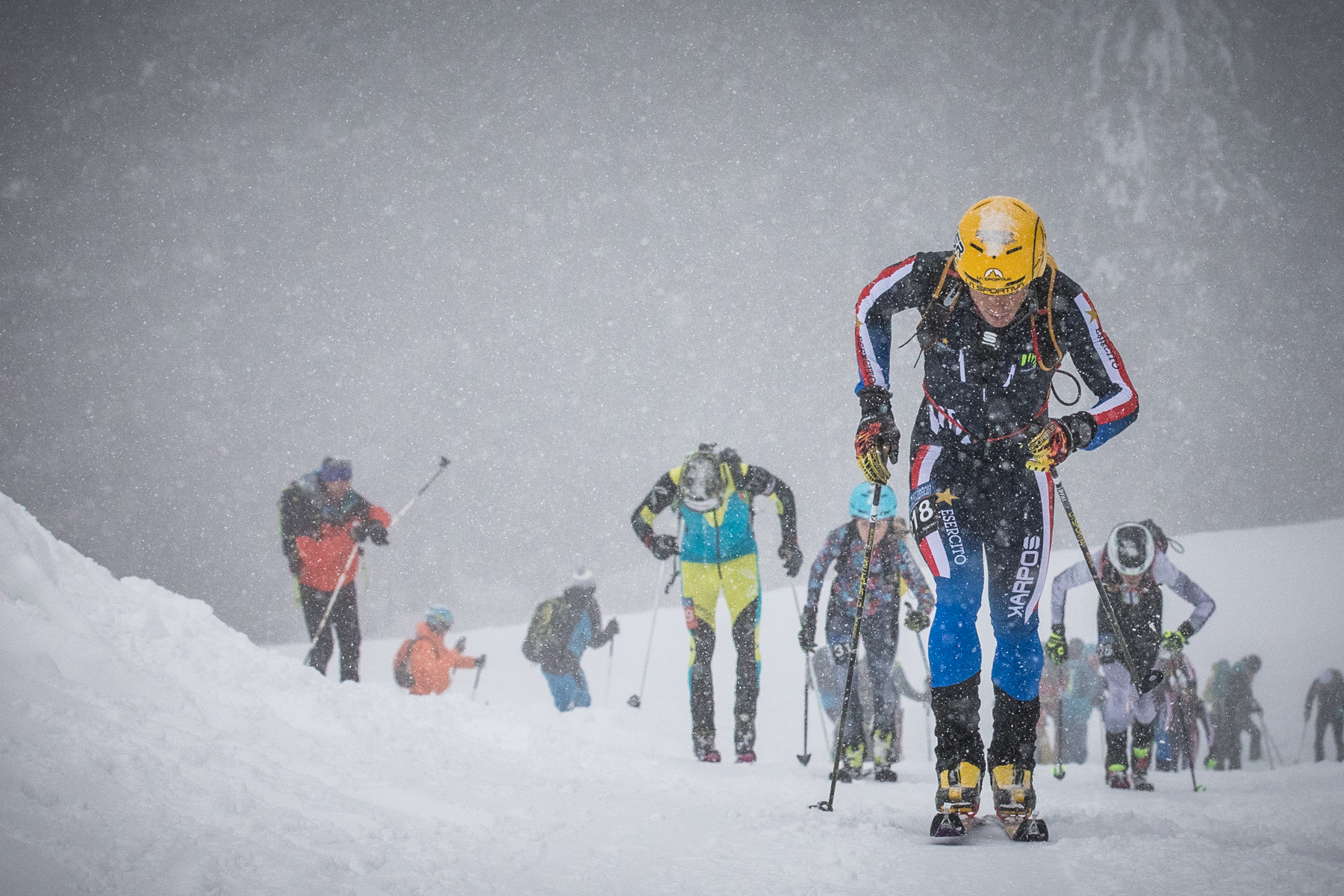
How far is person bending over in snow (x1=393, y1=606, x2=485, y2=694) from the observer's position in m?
9.49

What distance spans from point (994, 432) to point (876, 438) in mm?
497

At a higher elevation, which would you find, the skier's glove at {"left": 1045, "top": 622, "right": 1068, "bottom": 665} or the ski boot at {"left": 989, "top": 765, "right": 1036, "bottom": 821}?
the skier's glove at {"left": 1045, "top": 622, "right": 1068, "bottom": 665}

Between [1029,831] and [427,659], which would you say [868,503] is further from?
[427,659]

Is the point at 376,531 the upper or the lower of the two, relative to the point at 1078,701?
upper

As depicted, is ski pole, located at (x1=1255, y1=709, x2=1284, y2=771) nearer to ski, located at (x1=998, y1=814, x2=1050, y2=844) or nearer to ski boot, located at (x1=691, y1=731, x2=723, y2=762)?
ski boot, located at (x1=691, y1=731, x2=723, y2=762)

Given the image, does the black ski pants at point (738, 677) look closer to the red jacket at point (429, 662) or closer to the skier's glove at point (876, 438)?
the skier's glove at point (876, 438)

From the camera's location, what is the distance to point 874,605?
234 inches

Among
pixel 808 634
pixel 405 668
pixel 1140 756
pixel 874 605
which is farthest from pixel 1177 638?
pixel 405 668

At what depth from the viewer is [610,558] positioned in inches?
1684

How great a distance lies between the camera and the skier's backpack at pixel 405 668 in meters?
9.53

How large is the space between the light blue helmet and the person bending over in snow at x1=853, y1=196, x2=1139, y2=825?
263 centimetres

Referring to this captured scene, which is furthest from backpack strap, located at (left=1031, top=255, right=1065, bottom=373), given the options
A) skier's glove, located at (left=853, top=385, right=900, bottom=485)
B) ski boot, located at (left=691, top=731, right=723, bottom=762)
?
ski boot, located at (left=691, top=731, right=723, bottom=762)

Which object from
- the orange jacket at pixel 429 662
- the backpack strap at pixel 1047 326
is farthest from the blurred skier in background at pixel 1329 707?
the orange jacket at pixel 429 662

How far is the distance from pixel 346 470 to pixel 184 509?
51080mm
